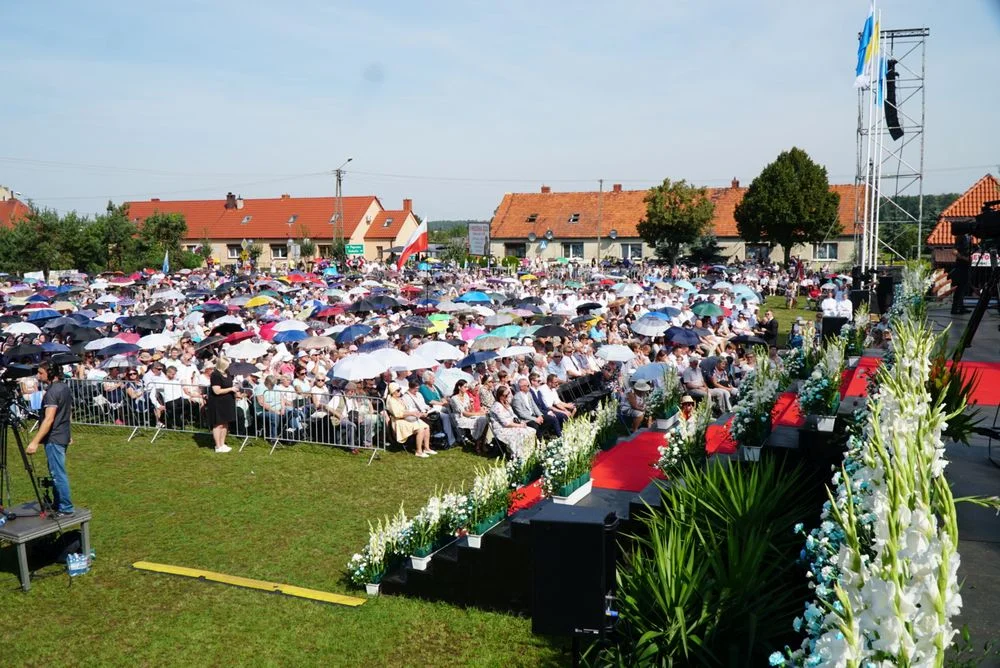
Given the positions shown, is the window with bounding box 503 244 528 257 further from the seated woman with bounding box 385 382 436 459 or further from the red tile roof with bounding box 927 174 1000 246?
the seated woman with bounding box 385 382 436 459

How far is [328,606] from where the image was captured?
25.0 ft

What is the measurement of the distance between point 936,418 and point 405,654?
4.67 metres

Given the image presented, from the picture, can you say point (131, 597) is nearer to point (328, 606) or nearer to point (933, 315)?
point (328, 606)

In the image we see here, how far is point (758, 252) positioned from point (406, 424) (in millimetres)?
56866

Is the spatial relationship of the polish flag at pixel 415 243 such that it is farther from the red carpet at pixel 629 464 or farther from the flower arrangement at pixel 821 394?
the flower arrangement at pixel 821 394

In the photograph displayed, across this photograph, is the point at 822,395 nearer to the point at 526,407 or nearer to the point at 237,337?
the point at 526,407

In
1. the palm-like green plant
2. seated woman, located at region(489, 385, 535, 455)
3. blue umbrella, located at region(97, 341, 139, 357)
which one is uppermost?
blue umbrella, located at region(97, 341, 139, 357)

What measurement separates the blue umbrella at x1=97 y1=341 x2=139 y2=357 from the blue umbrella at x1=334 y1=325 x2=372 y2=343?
4.49 m

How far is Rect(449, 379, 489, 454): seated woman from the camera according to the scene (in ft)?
43.5

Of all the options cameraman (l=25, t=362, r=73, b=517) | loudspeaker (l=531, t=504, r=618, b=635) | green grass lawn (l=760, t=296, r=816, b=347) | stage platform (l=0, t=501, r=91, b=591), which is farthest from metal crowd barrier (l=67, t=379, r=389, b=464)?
green grass lawn (l=760, t=296, r=816, b=347)

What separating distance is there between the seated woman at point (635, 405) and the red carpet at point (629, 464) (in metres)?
1.09

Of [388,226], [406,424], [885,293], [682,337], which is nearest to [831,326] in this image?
[682,337]

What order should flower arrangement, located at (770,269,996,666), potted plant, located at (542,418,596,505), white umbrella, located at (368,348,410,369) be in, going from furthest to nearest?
1. white umbrella, located at (368,348,410,369)
2. potted plant, located at (542,418,596,505)
3. flower arrangement, located at (770,269,996,666)

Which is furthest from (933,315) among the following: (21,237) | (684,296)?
(21,237)
